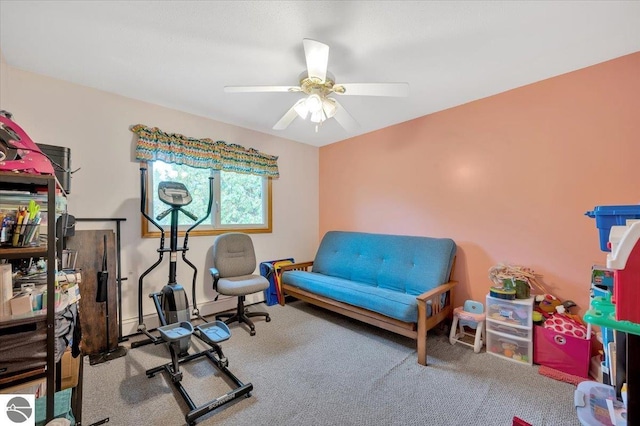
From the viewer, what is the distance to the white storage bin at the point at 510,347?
2018 millimetres

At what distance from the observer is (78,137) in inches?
88.1

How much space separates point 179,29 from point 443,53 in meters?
1.77

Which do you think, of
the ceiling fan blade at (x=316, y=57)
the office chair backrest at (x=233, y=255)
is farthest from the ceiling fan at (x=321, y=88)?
the office chair backrest at (x=233, y=255)

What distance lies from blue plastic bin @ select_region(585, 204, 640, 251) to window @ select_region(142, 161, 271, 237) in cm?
312

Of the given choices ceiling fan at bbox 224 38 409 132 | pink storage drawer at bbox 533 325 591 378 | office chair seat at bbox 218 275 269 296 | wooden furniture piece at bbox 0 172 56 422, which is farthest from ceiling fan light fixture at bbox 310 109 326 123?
pink storage drawer at bbox 533 325 591 378

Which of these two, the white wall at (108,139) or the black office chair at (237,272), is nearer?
the white wall at (108,139)

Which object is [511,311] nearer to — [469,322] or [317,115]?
[469,322]

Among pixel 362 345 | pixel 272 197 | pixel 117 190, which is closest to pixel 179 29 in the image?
pixel 117 190

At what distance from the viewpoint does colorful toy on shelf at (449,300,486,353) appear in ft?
7.32

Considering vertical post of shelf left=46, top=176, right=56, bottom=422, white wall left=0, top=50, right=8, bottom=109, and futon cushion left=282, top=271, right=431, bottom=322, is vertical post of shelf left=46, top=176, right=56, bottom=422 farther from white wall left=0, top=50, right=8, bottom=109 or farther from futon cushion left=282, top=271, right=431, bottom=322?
futon cushion left=282, top=271, right=431, bottom=322

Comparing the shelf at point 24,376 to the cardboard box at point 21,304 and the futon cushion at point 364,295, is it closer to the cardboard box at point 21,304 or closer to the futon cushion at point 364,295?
the cardboard box at point 21,304

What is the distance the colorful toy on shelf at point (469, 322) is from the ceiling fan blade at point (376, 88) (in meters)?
1.99

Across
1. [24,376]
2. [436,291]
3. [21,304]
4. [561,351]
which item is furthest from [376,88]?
[561,351]

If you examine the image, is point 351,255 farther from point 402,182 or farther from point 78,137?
point 78,137
